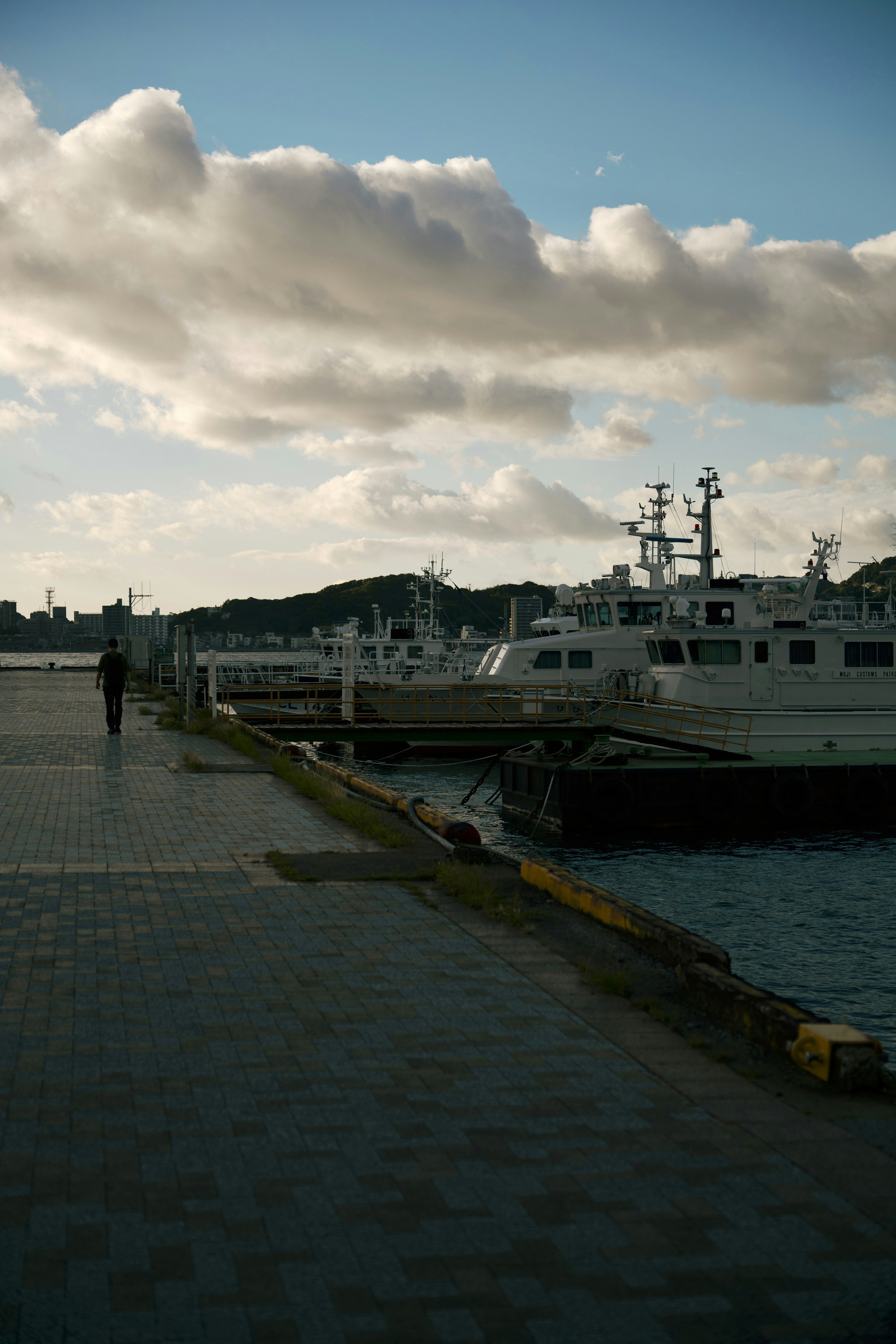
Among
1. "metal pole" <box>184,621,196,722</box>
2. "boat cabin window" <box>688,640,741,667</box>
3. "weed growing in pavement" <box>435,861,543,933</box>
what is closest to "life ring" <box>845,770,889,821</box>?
"boat cabin window" <box>688,640,741,667</box>

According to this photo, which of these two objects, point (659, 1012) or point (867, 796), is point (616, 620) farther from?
point (659, 1012)

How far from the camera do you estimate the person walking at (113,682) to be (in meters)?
23.5

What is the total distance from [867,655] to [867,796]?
4.89 meters

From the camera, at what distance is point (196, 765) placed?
1775 centimetres

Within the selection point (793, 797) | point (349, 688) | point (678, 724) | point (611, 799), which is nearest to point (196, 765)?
point (349, 688)

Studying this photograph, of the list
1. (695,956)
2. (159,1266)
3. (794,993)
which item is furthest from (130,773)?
(159,1266)

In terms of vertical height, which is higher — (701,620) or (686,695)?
(701,620)

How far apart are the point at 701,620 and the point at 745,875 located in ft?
41.4

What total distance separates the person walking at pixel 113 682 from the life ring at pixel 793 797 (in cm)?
1456

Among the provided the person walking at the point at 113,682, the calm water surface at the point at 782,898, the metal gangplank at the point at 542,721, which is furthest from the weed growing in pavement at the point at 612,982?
the person walking at the point at 113,682

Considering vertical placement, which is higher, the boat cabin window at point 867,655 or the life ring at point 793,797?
the boat cabin window at point 867,655

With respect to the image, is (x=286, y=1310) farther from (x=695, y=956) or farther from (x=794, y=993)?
(x=794, y=993)

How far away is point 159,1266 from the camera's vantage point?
3459mm

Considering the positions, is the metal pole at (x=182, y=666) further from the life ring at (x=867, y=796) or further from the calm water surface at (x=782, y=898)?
the life ring at (x=867, y=796)
